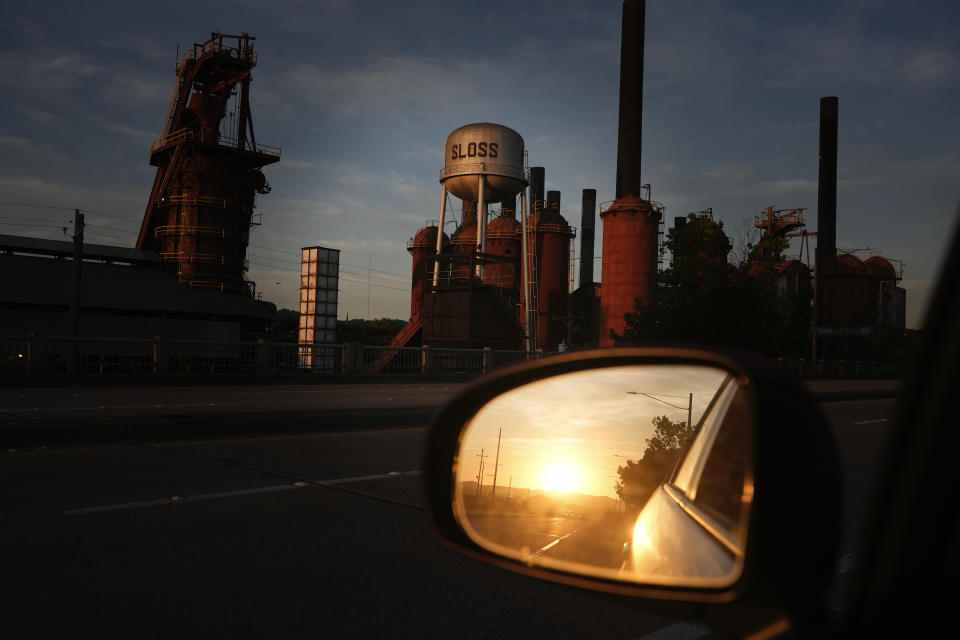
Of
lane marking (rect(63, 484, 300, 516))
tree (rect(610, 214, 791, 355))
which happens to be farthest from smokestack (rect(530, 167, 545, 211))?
lane marking (rect(63, 484, 300, 516))

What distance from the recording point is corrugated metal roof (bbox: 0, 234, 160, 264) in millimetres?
48781

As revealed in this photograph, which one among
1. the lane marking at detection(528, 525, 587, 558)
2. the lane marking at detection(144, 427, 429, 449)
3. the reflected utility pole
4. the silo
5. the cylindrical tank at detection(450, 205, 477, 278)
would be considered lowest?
the lane marking at detection(144, 427, 429, 449)

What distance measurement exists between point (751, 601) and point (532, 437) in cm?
93

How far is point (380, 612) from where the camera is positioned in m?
3.55

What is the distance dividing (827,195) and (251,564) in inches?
2591

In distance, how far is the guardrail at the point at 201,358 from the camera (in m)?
20.2

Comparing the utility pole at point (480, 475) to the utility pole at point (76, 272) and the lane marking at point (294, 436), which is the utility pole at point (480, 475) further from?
the utility pole at point (76, 272)

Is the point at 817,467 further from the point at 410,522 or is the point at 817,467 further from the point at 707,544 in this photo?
the point at 410,522

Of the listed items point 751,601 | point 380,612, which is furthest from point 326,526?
point 751,601

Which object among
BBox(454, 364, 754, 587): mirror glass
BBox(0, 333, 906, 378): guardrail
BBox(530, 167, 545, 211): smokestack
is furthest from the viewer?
BBox(530, 167, 545, 211): smokestack

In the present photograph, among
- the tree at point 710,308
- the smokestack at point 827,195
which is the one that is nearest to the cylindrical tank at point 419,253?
the smokestack at point 827,195

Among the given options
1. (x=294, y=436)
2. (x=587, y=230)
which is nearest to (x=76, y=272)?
(x=294, y=436)

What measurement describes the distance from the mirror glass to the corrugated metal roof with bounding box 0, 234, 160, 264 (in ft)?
182

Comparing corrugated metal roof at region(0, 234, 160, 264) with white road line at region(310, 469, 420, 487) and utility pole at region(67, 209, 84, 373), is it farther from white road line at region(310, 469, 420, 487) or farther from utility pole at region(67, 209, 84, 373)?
white road line at region(310, 469, 420, 487)
